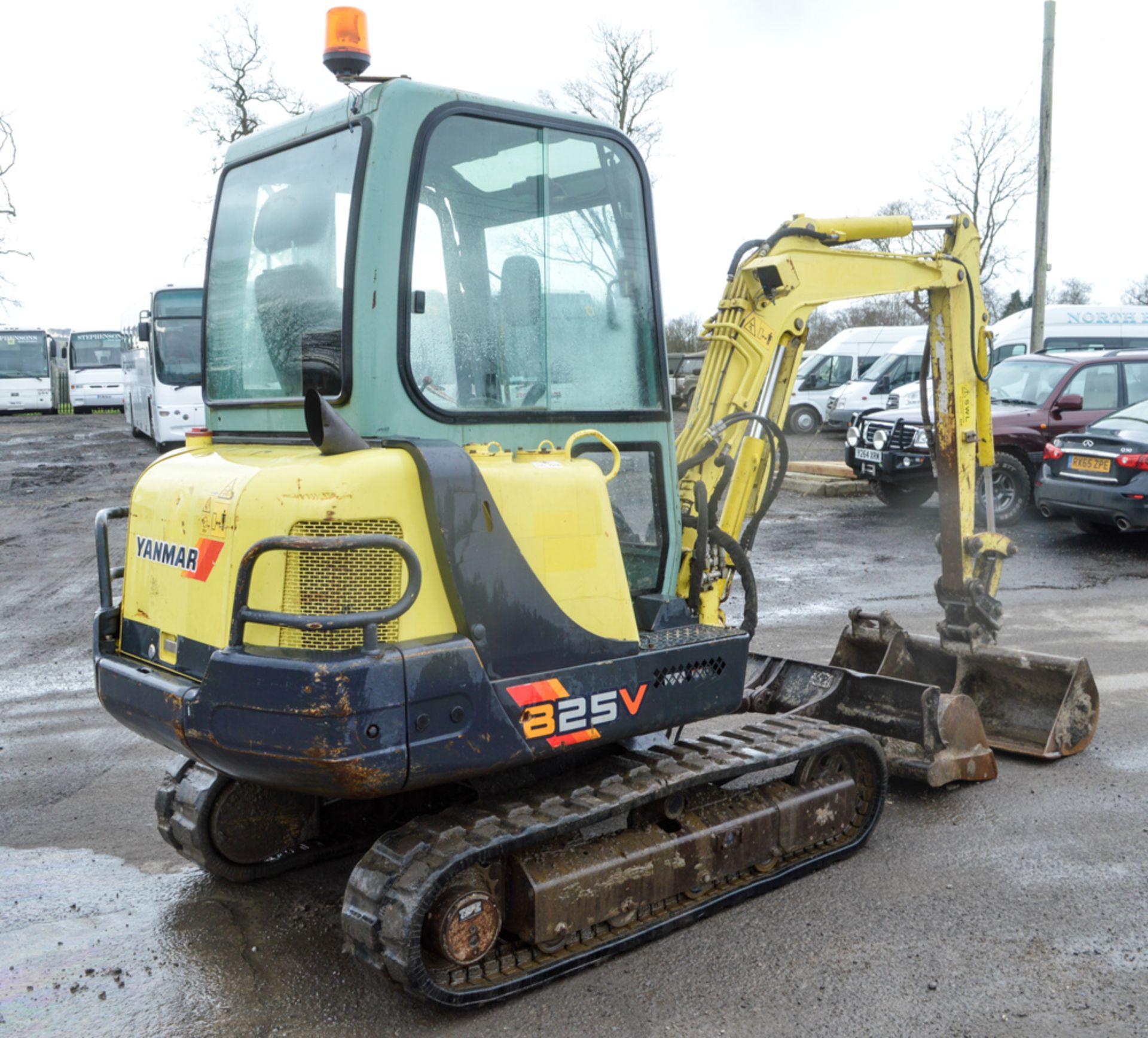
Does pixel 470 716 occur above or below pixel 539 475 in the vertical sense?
below

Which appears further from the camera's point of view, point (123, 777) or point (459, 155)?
point (123, 777)

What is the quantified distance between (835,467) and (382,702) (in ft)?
48.1

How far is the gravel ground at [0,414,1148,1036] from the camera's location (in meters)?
3.52

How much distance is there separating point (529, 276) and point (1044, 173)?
18.8 m

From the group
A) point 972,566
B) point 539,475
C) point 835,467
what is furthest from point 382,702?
point 835,467

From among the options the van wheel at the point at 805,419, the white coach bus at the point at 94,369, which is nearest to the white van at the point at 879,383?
the van wheel at the point at 805,419

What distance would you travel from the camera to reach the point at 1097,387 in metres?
13.6

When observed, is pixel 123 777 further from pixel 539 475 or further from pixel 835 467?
pixel 835 467

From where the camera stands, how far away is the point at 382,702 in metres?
3.22

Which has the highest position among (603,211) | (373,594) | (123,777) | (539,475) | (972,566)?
(603,211)

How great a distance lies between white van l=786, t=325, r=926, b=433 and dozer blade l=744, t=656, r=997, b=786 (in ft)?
67.4

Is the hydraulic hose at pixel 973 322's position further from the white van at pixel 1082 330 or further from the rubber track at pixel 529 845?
the white van at pixel 1082 330

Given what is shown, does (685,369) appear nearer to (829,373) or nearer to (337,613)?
(829,373)

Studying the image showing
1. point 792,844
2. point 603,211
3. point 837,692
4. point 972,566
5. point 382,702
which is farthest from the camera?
point 972,566
